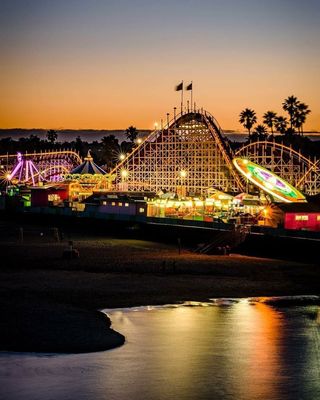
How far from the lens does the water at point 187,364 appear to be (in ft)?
53.9

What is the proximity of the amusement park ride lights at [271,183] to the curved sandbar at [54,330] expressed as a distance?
90.9ft

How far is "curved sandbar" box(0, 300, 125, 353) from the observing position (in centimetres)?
1962

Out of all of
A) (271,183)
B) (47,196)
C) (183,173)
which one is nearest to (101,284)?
(271,183)

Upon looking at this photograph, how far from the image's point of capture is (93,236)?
52844 mm

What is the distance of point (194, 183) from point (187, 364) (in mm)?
55092

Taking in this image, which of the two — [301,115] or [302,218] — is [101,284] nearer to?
[302,218]

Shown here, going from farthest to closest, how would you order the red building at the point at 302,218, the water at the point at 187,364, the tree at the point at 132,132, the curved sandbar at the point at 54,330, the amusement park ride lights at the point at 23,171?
the tree at the point at 132,132 < the amusement park ride lights at the point at 23,171 < the red building at the point at 302,218 < the curved sandbar at the point at 54,330 < the water at the point at 187,364

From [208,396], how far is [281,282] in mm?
15187

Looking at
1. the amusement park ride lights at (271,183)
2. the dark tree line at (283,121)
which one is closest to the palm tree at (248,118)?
the dark tree line at (283,121)

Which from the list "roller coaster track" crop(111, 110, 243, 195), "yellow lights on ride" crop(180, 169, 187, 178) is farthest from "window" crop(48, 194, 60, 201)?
"yellow lights on ride" crop(180, 169, 187, 178)

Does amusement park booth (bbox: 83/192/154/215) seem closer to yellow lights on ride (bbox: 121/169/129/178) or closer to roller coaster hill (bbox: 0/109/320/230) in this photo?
roller coaster hill (bbox: 0/109/320/230)

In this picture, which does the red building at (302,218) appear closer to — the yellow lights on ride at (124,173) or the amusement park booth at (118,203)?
the amusement park booth at (118,203)

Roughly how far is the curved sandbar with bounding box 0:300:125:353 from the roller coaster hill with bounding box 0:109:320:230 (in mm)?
25144

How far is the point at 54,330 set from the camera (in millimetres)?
21078
